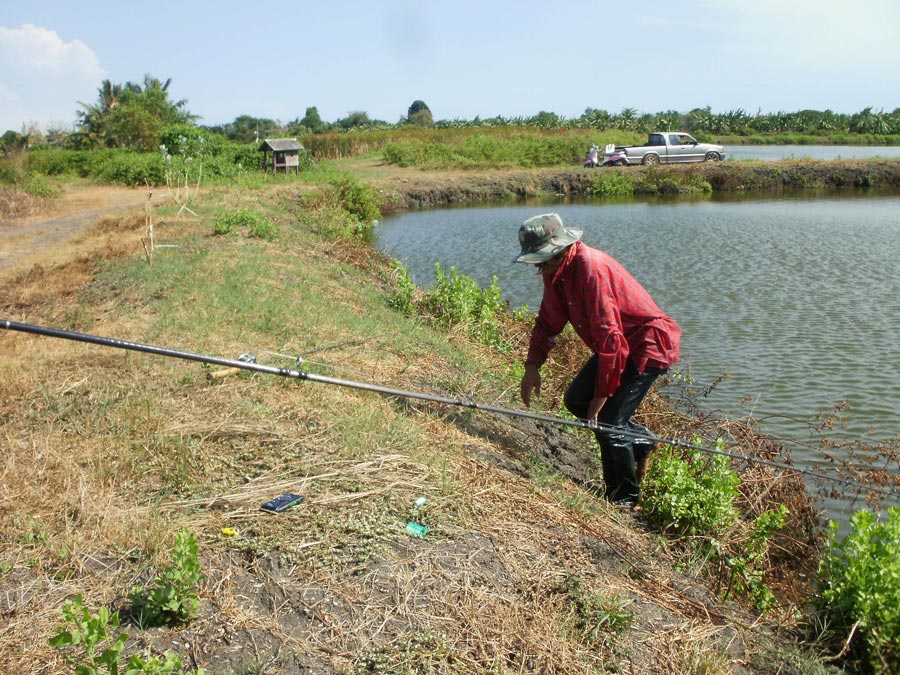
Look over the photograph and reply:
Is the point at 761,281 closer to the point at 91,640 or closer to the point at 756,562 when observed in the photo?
the point at 756,562

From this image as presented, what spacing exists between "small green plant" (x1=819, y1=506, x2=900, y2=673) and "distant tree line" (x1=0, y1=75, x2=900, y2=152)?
30.1 m

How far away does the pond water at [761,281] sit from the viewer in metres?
8.08

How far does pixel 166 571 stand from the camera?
9.21ft

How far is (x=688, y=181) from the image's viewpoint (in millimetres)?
30156

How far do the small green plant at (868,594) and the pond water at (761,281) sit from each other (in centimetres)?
289

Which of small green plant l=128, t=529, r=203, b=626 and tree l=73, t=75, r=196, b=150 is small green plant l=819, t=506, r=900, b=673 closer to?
small green plant l=128, t=529, r=203, b=626

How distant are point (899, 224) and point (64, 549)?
2166 cm

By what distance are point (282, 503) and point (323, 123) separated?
7541cm

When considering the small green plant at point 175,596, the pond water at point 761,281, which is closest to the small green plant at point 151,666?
the small green plant at point 175,596

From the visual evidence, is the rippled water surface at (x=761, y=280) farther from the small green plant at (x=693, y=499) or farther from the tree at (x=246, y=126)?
the tree at (x=246, y=126)

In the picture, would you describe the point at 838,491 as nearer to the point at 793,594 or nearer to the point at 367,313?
the point at 793,594

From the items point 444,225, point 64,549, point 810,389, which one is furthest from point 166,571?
point 444,225

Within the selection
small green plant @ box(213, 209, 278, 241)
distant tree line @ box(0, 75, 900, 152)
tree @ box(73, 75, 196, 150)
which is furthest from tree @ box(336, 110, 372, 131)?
small green plant @ box(213, 209, 278, 241)

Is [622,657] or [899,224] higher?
[899,224]
